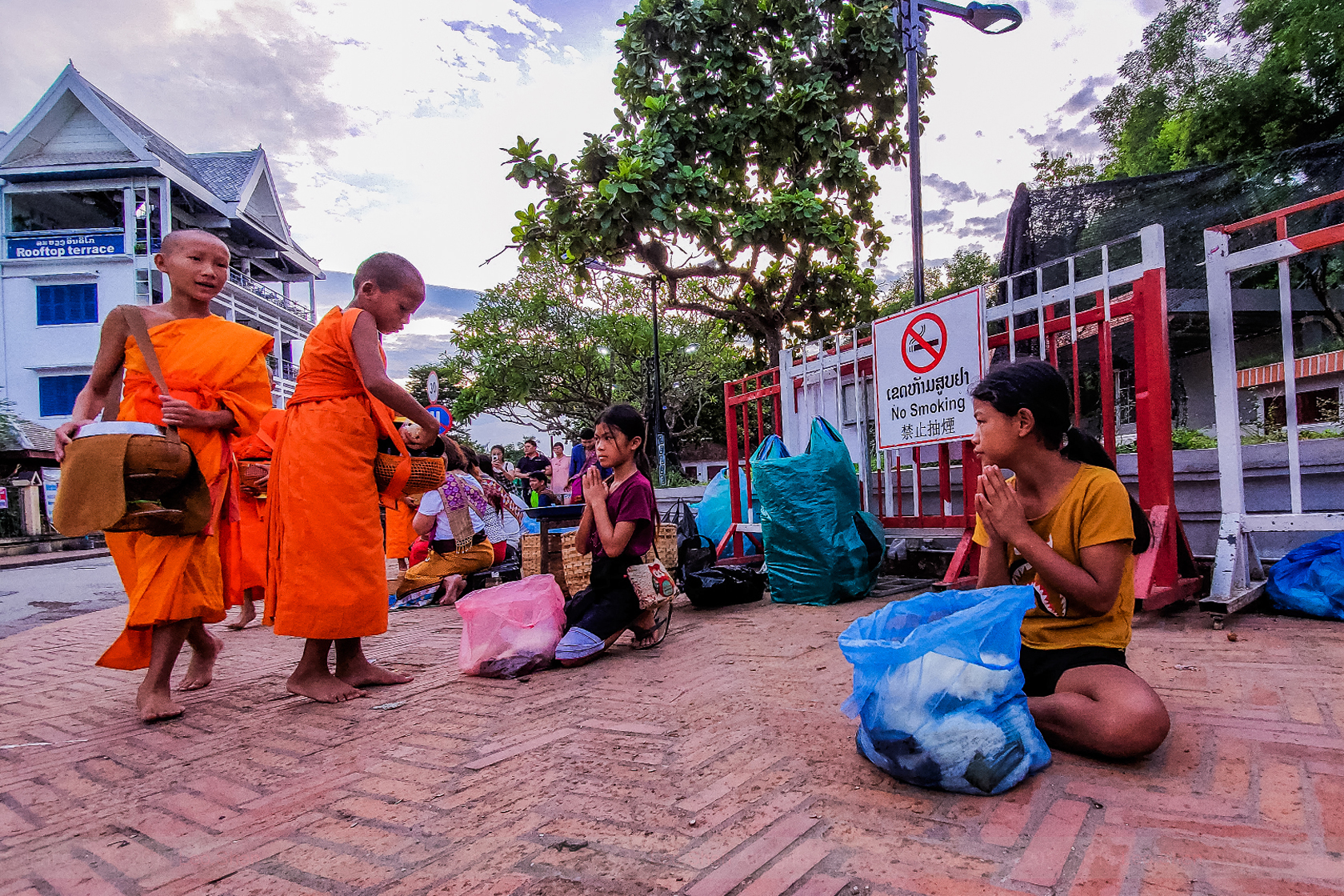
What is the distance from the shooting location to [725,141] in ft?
26.8

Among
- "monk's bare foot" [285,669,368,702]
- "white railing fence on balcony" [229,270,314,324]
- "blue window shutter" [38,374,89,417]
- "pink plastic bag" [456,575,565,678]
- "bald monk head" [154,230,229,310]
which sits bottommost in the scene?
"monk's bare foot" [285,669,368,702]

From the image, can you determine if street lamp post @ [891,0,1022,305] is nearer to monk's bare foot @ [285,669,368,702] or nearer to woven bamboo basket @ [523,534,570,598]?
woven bamboo basket @ [523,534,570,598]

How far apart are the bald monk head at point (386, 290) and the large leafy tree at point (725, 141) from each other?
189 inches

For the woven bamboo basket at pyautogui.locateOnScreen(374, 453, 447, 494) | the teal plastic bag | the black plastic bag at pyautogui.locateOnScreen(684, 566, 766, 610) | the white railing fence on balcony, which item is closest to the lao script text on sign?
the teal plastic bag

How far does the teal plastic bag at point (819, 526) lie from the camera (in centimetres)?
438

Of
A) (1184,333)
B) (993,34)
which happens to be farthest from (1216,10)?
(993,34)

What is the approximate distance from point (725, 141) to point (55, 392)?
23074 millimetres

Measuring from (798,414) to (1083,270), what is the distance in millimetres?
3338

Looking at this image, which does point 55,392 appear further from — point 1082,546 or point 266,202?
point 1082,546

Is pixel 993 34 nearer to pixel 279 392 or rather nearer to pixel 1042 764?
pixel 1042 764

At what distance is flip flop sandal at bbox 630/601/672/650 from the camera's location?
3.59 metres

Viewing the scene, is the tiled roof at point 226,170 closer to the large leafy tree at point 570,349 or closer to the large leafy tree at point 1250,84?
the large leafy tree at point 570,349

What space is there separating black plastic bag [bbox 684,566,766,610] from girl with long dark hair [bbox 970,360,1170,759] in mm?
2729

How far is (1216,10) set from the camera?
17.3m
